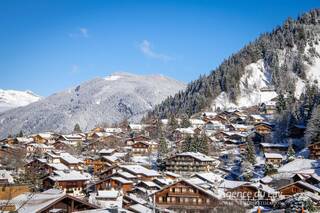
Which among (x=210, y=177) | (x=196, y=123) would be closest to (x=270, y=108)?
(x=196, y=123)

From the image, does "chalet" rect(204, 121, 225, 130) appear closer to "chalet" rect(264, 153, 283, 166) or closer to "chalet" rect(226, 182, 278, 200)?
"chalet" rect(264, 153, 283, 166)

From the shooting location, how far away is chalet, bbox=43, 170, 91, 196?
5081 cm

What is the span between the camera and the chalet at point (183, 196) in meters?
43.4

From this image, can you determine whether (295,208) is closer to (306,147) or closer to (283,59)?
(306,147)

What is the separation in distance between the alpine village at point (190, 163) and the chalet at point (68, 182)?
0.39 ft

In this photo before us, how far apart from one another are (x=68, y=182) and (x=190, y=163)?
57.2 feet

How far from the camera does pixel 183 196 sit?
146ft

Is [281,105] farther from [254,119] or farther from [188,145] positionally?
[188,145]

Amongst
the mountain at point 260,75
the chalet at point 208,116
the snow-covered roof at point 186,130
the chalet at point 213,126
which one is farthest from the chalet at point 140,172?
the mountain at point 260,75

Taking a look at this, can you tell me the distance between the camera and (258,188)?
145ft

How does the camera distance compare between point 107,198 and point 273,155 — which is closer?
point 107,198

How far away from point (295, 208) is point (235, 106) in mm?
87333

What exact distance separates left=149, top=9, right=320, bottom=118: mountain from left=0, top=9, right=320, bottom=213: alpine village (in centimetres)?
54

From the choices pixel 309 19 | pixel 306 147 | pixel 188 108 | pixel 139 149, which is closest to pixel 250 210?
pixel 306 147
